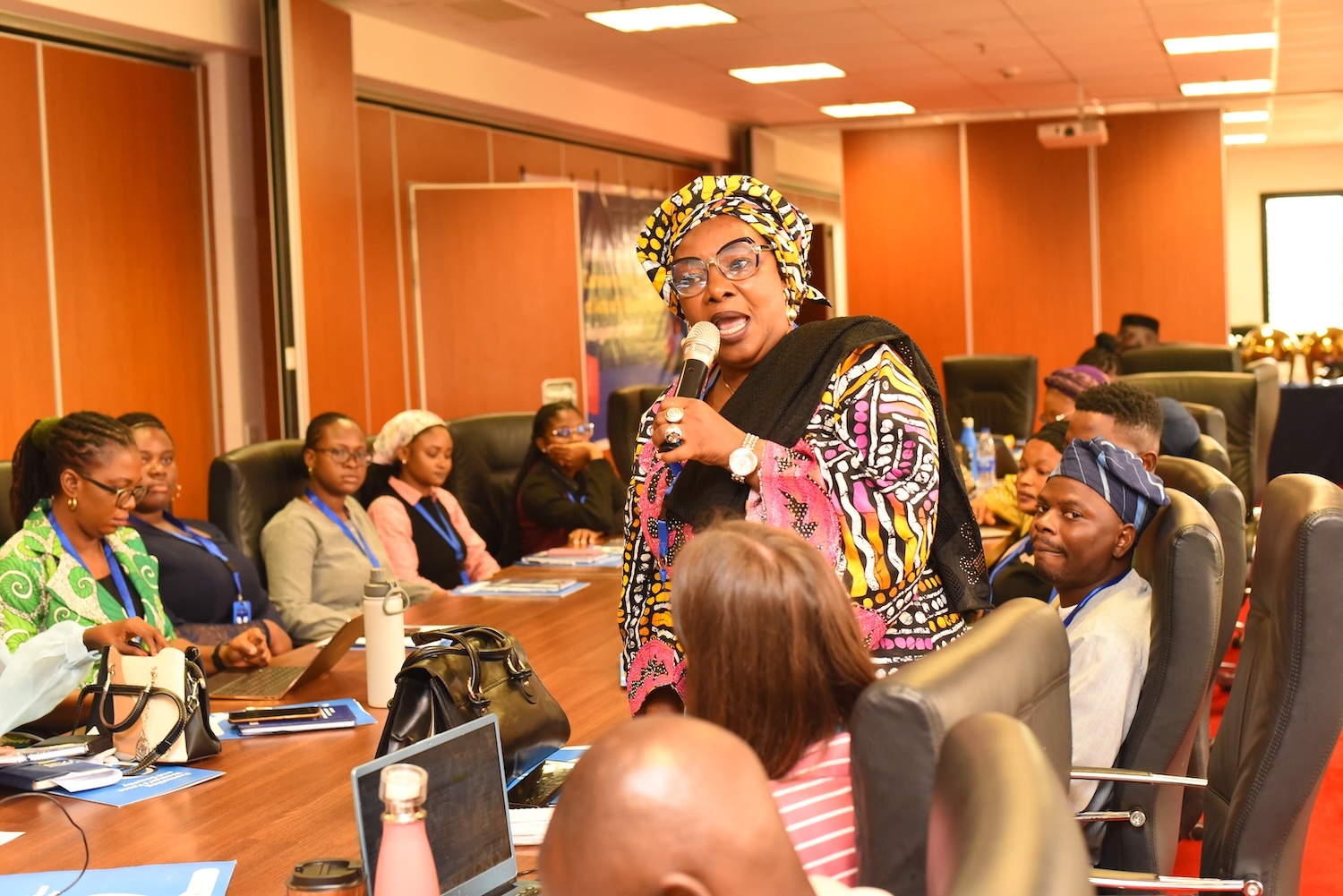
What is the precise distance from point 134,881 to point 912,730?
3.18 feet

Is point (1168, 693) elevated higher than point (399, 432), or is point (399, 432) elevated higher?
point (399, 432)

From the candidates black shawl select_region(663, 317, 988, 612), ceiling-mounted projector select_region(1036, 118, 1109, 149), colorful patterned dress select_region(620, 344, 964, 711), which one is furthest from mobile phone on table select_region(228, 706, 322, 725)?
ceiling-mounted projector select_region(1036, 118, 1109, 149)

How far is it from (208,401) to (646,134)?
453 cm

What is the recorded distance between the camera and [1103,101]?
10.6m

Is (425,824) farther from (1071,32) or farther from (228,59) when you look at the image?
(1071,32)

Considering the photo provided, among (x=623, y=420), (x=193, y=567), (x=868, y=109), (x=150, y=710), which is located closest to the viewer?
(x=150, y=710)

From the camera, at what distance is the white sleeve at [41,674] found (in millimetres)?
2104

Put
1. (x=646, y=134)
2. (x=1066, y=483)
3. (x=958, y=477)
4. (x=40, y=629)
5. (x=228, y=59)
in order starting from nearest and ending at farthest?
(x=958, y=477) → (x=1066, y=483) → (x=40, y=629) → (x=228, y=59) → (x=646, y=134)

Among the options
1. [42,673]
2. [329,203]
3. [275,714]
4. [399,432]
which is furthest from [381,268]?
[42,673]

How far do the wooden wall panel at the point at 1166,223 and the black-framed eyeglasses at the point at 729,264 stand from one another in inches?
390

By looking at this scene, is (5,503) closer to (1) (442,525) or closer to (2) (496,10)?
(1) (442,525)

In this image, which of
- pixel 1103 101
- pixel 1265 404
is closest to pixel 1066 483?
pixel 1265 404

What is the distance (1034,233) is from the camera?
11.4m

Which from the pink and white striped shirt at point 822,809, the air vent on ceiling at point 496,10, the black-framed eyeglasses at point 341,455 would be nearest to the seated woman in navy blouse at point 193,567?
the black-framed eyeglasses at point 341,455
